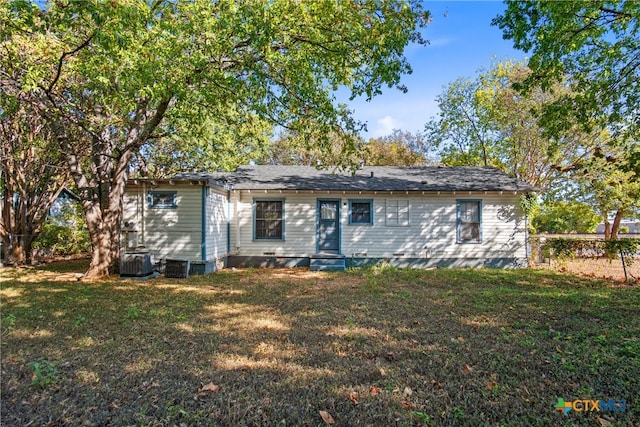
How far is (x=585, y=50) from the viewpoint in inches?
299

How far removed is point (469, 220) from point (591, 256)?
3587 mm

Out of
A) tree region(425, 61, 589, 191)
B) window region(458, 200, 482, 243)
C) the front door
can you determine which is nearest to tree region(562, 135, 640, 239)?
tree region(425, 61, 589, 191)

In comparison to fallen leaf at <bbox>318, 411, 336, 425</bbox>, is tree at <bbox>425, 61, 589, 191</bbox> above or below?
above

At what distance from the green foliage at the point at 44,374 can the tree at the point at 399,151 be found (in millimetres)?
23023

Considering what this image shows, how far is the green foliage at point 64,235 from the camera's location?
43.2 ft

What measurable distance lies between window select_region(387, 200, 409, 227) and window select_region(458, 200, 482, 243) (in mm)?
1846

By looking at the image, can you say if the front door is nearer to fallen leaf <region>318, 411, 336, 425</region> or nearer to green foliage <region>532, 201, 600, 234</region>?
fallen leaf <region>318, 411, 336, 425</region>

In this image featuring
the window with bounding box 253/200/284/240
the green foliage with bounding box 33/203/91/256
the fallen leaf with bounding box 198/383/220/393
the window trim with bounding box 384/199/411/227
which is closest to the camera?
the fallen leaf with bounding box 198/383/220/393

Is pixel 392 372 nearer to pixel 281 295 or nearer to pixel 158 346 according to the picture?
pixel 158 346

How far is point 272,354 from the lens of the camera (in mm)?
3811

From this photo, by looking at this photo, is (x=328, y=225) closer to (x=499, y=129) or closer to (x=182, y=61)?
(x=182, y=61)

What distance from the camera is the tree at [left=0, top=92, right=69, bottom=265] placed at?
10.9 metres

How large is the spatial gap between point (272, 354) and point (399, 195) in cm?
876

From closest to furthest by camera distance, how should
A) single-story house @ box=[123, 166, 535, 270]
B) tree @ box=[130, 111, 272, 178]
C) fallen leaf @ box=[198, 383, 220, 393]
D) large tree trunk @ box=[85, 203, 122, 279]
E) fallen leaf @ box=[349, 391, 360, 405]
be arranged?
fallen leaf @ box=[349, 391, 360, 405]
fallen leaf @ box=[198, 383, 220, 393]
large tree trunk @ box=[85, 203, 122, 279]
single-story house @ box=[123, 166, 535, 270]
tree @ box=[130, 111, 272, 178]
